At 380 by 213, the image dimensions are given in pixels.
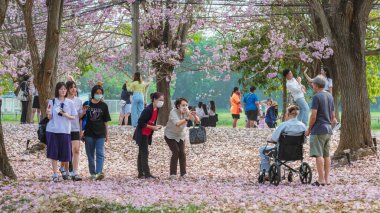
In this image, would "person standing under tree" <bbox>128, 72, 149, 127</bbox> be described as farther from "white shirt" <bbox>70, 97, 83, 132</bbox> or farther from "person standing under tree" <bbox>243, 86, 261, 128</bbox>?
"white shirt" <bbox>70, 97, 83, 132</bbox>

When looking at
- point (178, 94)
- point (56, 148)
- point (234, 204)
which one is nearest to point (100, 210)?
point (234, 204)

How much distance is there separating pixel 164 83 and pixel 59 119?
1763cm

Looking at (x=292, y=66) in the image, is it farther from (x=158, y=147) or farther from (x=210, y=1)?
(x=158, y=147)

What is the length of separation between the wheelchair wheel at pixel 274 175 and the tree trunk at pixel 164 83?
17.0 metres

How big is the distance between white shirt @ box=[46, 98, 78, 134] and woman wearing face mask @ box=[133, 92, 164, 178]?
1.38 m

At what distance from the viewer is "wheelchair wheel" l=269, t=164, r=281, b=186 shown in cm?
1336

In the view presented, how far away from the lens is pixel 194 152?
21547mm

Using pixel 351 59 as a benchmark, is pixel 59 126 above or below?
below

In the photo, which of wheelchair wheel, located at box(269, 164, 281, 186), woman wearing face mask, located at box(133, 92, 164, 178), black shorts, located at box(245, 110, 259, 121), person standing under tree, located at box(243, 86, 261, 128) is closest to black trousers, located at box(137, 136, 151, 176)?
woman wearing face mask, located at box(133, 92, 164, 178)

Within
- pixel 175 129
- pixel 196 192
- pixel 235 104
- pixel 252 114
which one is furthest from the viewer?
pixel 235 104

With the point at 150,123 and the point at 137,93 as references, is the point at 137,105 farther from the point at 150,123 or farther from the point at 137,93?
the point at 150,123

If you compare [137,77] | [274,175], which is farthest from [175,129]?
[137,77]

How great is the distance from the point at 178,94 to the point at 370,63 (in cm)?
6424

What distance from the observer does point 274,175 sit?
13523mm
